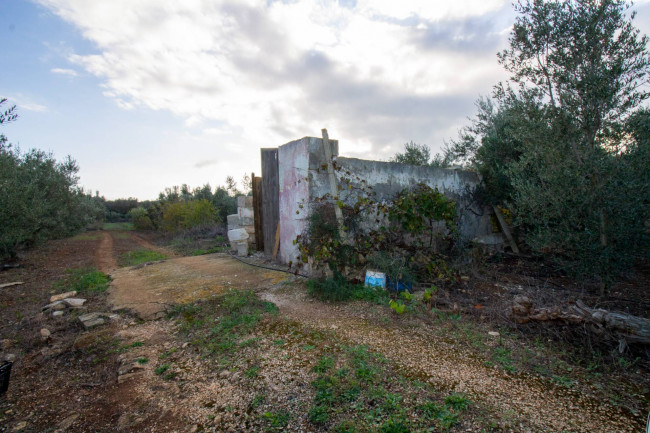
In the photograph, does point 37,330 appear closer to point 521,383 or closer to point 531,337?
point 521,383

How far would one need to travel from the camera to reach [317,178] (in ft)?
18.9

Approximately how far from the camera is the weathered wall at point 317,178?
573cm

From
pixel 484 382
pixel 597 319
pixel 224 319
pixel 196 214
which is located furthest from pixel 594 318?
pixel 196 214

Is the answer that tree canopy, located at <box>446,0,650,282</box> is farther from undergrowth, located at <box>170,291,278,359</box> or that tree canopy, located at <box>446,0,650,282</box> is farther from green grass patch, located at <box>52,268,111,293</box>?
green grass patch, located at <box>52,268,111,293</box>

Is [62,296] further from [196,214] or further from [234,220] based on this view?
[196,214]

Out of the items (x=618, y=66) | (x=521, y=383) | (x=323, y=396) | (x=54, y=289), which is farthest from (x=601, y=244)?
(x=54, y=289)

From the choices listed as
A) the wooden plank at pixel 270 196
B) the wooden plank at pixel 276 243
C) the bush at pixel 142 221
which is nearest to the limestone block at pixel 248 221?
the wooden plank at pixel 270 196

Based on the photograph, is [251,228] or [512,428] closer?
[512,428]

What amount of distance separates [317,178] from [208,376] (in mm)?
3799

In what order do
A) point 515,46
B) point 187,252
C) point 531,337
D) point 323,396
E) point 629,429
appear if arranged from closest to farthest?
point 629,429 → point 323,396 → point 531,337 → point 515,46 → point 187,252

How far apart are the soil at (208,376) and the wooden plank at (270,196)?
263cm

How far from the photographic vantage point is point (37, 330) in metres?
3.91

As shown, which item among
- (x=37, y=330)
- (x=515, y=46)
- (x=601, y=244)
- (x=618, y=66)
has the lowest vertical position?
(x=37, y=330)

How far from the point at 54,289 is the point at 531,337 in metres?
7.79
